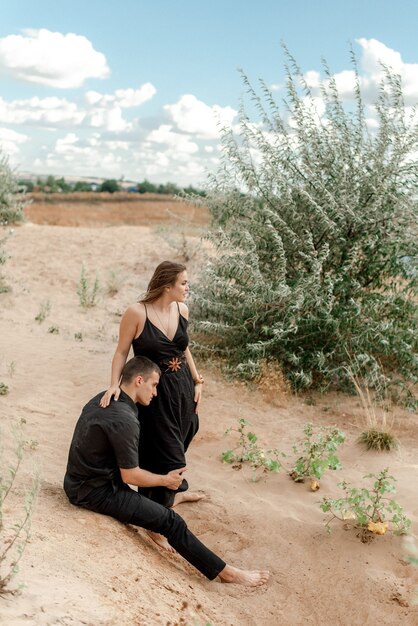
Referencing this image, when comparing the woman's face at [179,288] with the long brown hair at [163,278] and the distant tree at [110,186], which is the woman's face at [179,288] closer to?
the long brown hair at [163,278]

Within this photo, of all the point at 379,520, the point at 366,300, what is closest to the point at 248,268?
the point at 366,300

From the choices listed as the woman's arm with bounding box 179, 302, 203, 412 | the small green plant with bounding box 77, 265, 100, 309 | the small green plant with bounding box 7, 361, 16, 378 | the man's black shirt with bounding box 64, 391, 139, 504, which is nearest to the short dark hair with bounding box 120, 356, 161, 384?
the man's black shirt with bounding box 64, 391, 139, 504

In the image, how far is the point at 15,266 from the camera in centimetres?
1248

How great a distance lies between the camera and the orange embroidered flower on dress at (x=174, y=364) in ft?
14.9

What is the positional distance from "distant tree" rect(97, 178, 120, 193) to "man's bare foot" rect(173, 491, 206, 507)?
3547 centimetres

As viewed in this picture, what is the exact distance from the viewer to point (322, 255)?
25.1 feet

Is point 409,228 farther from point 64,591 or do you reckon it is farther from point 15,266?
point 15,266

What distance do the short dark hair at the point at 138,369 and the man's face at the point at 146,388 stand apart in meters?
0.02

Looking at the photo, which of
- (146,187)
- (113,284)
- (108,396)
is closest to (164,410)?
(108,396)

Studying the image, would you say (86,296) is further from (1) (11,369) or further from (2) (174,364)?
(2) (174,364)

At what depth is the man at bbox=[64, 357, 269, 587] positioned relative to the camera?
3.94 m

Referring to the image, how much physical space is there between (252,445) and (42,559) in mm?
2754

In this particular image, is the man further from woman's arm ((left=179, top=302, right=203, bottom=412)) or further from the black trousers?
woman's arm ((left=179, top=302, right=203, bottom=412))

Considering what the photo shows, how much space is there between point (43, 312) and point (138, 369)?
6056 mm
